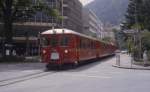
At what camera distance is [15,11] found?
173 ft

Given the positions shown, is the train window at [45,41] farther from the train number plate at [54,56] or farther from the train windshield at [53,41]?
the train number plate at [54,56]

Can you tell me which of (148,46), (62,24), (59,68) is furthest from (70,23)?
(59,68)

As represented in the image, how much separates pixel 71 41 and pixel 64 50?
109 centimetres

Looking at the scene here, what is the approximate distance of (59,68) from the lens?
32031 millimetres

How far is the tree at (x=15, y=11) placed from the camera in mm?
51438

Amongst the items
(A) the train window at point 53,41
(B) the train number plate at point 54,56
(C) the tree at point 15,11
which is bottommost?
(B) the train number plate at point 54,56

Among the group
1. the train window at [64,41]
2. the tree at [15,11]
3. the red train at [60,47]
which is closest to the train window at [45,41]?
the red train at [60,47]

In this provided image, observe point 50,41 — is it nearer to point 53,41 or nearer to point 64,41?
point 53,41

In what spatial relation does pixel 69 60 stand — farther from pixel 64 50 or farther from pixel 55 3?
pixel 55 3

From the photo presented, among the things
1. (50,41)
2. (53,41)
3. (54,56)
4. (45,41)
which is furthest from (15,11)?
(54,56)

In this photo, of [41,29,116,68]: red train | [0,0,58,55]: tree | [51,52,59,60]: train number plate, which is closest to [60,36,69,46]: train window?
[41,29,116,68]: red train

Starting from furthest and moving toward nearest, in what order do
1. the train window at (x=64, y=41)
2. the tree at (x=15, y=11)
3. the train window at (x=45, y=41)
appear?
the tree at (x=15, y=11), the train window at (x=45, y=41), the train window at (x=64, y=41)

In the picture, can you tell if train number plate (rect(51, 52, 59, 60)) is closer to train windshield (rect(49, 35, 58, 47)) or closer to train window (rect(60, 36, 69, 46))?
train windshield (rect(49, 35, 58, 47))

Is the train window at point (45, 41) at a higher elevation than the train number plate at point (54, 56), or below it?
higher
